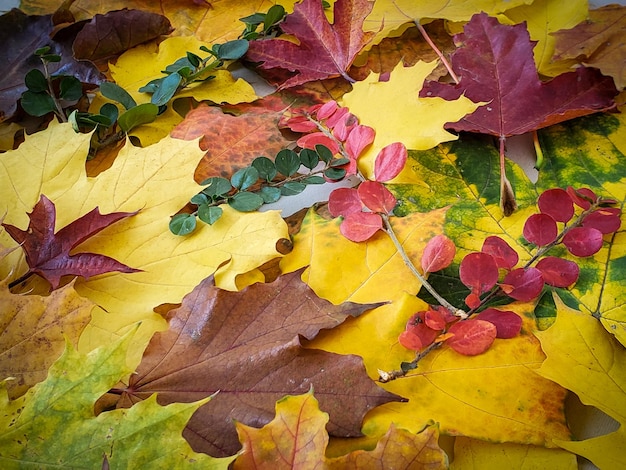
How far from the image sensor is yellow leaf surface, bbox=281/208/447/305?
0.60 m

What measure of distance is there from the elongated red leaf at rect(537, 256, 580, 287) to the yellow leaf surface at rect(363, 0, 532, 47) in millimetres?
387

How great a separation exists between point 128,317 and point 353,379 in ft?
0.72

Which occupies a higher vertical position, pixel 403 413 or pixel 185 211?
pixel 185 211

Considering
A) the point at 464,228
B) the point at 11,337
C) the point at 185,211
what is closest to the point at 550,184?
the point at 464,228

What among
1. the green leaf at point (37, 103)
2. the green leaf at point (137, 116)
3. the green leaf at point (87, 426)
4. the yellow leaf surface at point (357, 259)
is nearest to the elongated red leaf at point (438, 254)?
the yellow leaf surface at point (357, 259)

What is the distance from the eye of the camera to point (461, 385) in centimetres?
54

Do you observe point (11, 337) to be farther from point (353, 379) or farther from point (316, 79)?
point (316, 79)

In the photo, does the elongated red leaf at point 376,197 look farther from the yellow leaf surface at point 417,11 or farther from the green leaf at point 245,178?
the yellow leaf surface at point 417,11

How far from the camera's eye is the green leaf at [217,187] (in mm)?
667

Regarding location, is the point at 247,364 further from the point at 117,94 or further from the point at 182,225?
the point at 117,94

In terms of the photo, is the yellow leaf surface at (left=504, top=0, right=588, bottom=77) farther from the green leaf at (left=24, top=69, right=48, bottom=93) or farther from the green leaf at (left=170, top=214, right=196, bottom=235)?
the green leaf at (left=24, top=69, right=48, bottom=93)

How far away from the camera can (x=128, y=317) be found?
1.91 feet

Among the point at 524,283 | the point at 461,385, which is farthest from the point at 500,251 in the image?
the point at 461,385

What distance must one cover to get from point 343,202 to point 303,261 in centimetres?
8
